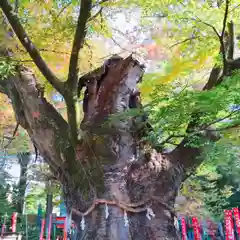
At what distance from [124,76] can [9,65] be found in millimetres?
1216

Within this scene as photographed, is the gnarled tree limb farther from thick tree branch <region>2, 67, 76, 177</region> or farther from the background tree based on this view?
thick tree branch <region>2, 67, 76, 177</region>

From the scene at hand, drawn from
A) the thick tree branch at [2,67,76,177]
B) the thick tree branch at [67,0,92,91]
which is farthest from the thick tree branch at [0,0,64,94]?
the thick tree branch at [2,67,76,177]

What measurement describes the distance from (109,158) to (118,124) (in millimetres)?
377

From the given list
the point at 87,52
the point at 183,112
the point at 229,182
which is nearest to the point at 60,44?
the point at 87,52

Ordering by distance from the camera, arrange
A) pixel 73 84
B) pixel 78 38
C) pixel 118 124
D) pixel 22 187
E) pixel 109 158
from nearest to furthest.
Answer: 1. pixel 78 38
2. pixel 73 84
3. pixel 109 158
4. pixel 118 124
5. pixel 22 187

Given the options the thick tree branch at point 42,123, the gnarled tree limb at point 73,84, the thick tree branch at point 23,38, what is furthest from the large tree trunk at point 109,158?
the thick tree branch at point 23,38

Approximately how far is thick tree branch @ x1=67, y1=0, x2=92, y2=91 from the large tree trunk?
0.52m

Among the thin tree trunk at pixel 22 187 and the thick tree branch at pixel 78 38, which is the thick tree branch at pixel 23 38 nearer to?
the thick tree branch at pixel 78 38

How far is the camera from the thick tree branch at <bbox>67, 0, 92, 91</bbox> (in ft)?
7.27

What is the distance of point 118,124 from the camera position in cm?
305

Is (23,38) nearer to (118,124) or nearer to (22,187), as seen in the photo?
(118,124)

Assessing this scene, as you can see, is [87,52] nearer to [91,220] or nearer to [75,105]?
[75,105]

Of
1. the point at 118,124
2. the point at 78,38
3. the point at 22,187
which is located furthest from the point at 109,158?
the point at 22,187

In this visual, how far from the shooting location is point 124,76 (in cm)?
329
